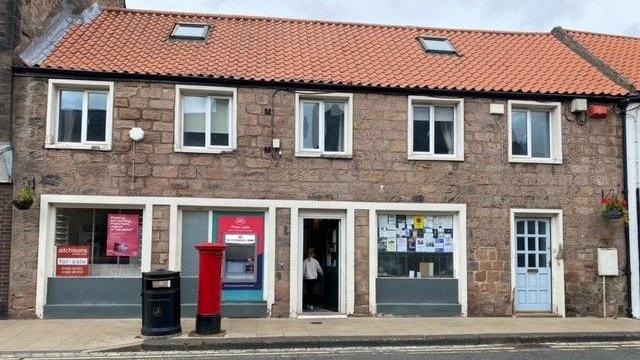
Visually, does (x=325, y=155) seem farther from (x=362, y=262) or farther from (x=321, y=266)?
(x=321, y=266)

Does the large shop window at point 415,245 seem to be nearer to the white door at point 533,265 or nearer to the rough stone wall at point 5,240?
the white door at point 533,265

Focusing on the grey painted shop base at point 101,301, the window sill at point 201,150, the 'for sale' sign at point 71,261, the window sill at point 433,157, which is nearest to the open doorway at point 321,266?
the grey painted shop base at point 101,301

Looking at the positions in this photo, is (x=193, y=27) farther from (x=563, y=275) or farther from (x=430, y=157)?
(x=563, y=275)

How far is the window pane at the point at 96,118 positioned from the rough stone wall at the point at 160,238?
188 centimetres

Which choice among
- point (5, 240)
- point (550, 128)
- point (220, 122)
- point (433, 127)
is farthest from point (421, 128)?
point (5, 240)

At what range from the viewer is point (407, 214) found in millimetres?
13539

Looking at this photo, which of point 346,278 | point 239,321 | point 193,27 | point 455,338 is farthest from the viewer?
point 193,27

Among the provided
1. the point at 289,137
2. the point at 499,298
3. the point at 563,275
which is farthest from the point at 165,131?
the point at 563,275

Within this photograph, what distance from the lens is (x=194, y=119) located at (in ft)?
43.3

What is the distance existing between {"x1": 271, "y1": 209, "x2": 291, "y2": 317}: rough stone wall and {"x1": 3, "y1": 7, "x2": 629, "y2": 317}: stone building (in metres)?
0.04

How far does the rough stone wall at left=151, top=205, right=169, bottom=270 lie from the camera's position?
1260 cm

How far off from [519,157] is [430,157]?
2.03 m

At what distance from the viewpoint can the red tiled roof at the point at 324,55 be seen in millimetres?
13445

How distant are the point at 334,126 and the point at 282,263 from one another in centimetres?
311
